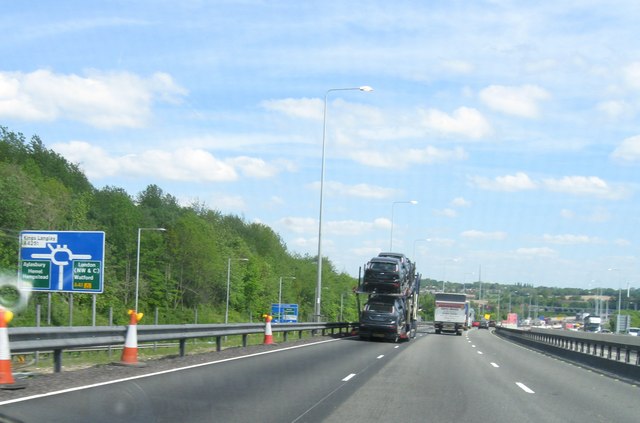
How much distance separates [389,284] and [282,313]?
39677mm

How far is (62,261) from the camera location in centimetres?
2978

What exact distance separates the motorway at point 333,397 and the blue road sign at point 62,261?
977 cm

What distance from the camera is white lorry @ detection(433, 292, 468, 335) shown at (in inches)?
2749

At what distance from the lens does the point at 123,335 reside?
57.9ft

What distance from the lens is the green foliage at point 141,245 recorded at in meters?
75.6

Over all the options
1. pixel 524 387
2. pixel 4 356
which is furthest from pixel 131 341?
pixel 524 387

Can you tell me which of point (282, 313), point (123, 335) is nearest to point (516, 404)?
point (123, 335)

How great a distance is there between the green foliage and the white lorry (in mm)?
16245

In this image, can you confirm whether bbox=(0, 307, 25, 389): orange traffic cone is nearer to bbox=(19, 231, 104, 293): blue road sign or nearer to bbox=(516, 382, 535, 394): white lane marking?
bbox=(516, 382, 535, 394): white lane marking

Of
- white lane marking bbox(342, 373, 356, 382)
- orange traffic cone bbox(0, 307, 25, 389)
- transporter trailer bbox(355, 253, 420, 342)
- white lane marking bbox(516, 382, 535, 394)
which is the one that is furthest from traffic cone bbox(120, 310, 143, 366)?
transporter trailer bbox(355, 253, 420, 342)

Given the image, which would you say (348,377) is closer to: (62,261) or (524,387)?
(524,387)

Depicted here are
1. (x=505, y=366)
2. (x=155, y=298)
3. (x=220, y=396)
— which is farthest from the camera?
(x=155, y=298)

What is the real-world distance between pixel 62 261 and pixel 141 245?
259ft

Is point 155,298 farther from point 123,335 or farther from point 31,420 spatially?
point 31,420
